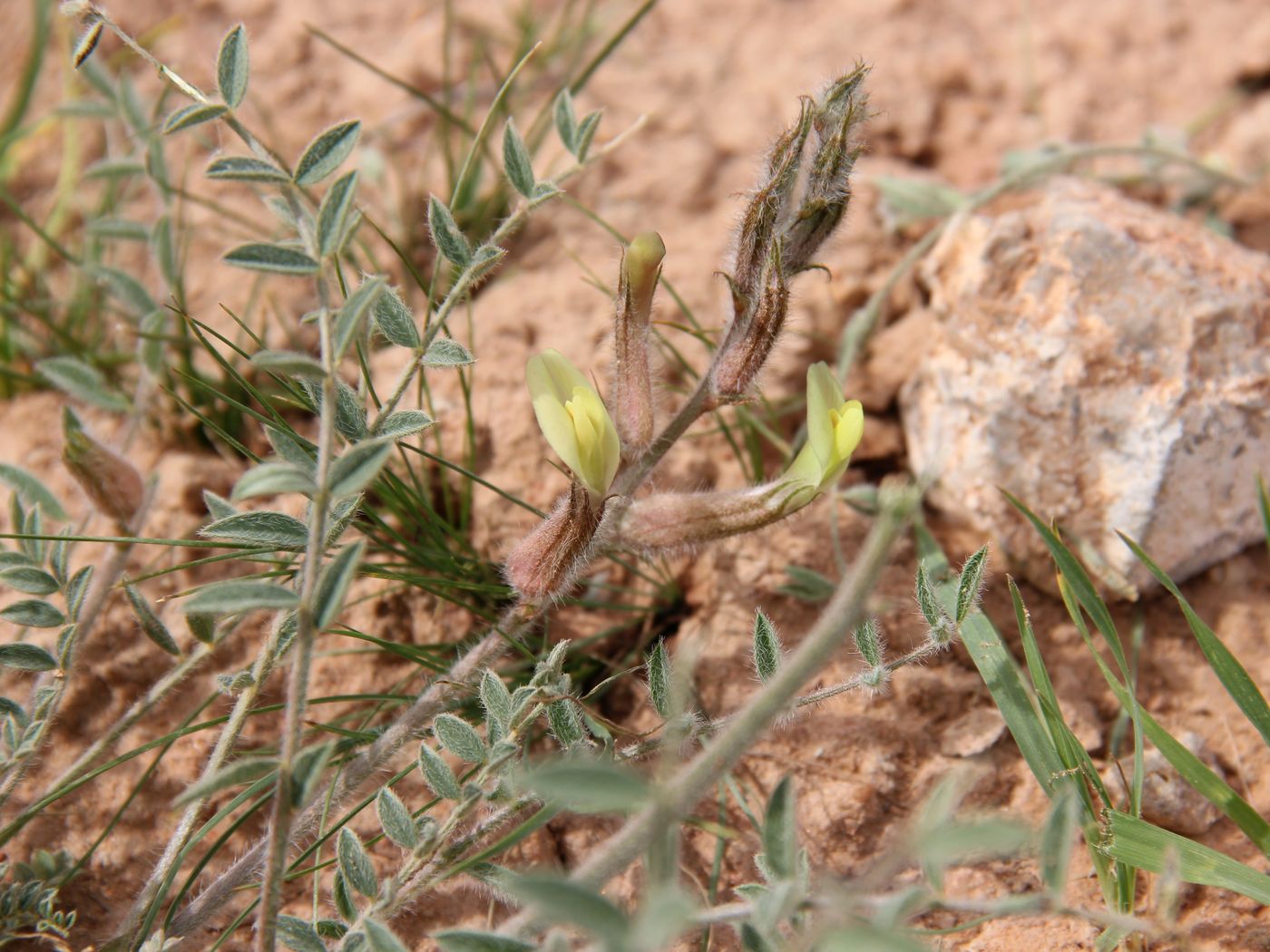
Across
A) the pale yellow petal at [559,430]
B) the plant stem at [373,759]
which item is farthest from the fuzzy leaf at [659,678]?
the pale yellow petal at [559,430]

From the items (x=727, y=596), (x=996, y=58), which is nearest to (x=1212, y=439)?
(x=727, y=596)

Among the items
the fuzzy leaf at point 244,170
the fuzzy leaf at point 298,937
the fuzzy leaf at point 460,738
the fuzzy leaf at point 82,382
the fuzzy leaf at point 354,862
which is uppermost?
the fuzzy leaf at point 244,170

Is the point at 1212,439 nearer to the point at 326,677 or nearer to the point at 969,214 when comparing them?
the point at 969,214

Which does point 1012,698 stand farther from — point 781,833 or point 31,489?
point 31,489

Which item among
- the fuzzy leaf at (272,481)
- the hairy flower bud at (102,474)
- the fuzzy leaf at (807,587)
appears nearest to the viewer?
the fuzzy leaf at (272,481)

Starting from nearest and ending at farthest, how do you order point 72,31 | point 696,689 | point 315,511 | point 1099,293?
point 315,511 → point 696,689 → point 1099,293 → point 72,31

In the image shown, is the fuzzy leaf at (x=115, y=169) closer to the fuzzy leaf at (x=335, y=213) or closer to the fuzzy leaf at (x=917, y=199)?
the fuzzy leaf at (x=335, y=213)

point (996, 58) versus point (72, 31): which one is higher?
point (72, 31)
